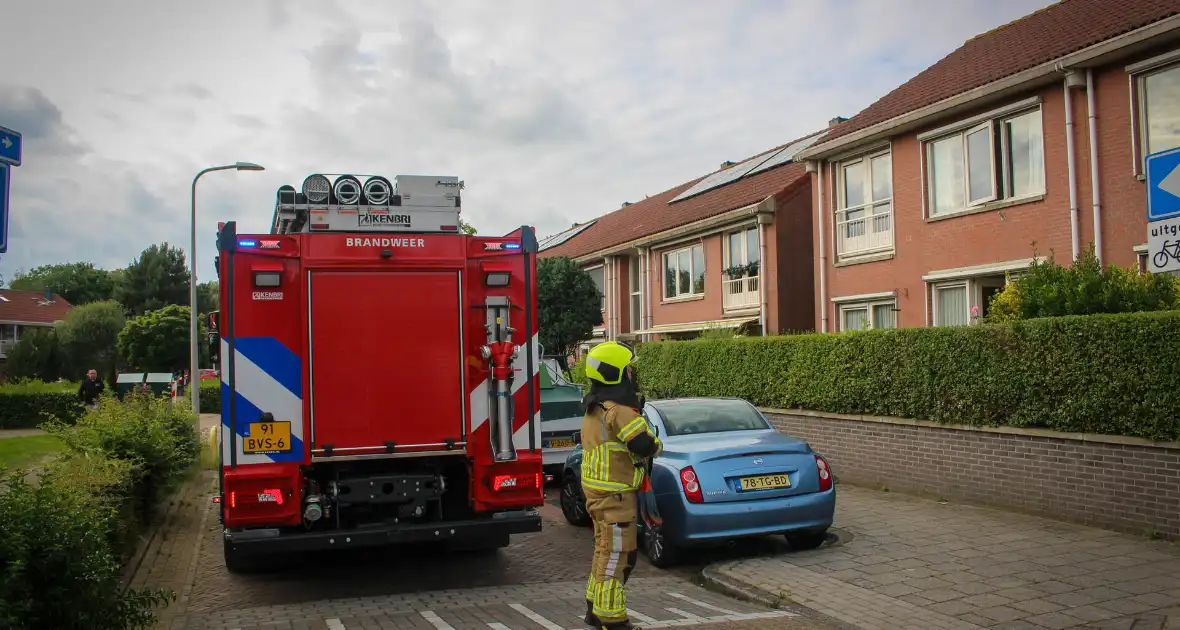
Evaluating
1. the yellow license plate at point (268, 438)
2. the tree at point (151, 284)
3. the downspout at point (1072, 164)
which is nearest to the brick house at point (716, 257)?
the downspout at point (1072, 164)

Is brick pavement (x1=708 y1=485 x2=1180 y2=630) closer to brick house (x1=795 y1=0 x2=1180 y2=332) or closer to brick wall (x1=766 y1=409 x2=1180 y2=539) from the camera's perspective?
brick wall (x1=766 y1=409 x2=1180 y2=539)

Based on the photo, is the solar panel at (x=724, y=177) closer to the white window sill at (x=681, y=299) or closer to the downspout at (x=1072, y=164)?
the white window sill at (x=681, y=299)

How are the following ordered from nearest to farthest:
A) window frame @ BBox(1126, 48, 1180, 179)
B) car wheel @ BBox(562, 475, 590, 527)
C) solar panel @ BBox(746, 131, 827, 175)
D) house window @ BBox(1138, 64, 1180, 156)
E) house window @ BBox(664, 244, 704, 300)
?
car wheel @ BBox(562, 475, 590, 527) < house window @ BBox(1138, 64, 1180, 156) < window frame @ BBox(1126, 48, 1180, 179) < solar panel @ BBox(746, 131, 827, 175) < house window @ BBox(664, 244, 704, 300)

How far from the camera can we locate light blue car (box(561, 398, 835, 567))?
26.2 feet

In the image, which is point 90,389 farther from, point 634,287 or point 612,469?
point 612,469

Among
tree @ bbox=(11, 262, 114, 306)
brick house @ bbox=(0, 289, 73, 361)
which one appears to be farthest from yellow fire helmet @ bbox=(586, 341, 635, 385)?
tree @ bbox=(11, 262, 114, 306)

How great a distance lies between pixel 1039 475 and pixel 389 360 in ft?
22.4

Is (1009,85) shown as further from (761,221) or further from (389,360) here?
(389,360)

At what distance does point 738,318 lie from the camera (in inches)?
959

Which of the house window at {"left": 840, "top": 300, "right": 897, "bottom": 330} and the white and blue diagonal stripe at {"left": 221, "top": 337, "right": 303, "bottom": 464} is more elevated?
the house window at {"left": 840, "top": 300, "right": 897, "bottom": 330}

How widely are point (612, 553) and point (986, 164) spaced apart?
1279 centimetres

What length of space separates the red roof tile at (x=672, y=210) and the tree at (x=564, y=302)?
8.10ft

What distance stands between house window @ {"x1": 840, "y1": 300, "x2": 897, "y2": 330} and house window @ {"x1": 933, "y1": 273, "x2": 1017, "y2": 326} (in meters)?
1.05

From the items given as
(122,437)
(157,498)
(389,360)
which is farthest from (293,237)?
(157,498)
